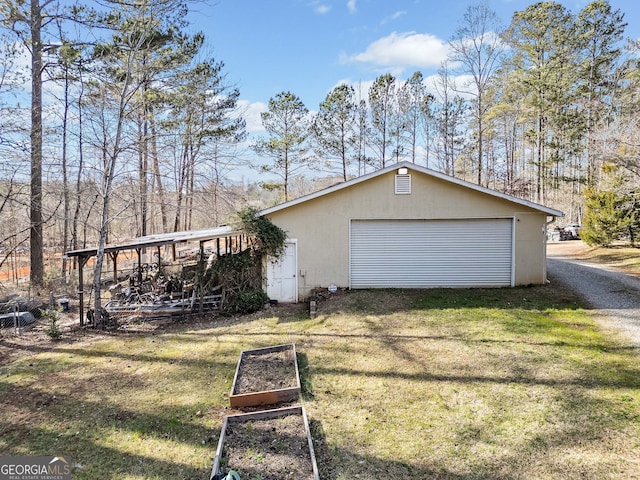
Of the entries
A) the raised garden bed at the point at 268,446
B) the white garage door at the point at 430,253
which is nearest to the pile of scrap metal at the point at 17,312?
the raised garden bed at the point at 268,446

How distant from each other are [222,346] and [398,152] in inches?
971

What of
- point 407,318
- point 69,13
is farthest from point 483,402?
point 69,13

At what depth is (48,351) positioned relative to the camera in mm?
8211

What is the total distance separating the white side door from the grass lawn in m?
2.11

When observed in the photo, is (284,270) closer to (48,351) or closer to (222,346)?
(222,346)

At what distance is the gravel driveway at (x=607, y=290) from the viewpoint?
7910 mm

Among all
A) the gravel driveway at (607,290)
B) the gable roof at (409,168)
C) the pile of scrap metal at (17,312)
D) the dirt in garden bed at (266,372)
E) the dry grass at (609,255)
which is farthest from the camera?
the dry grass at (609,255)

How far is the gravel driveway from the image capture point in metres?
7.91

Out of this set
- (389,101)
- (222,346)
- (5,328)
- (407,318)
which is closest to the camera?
(222,346)

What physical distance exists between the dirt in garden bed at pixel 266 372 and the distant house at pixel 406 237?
427 centimetres

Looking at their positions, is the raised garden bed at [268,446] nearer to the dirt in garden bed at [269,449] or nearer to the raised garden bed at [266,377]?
the dirt in garden bed at [269,449]

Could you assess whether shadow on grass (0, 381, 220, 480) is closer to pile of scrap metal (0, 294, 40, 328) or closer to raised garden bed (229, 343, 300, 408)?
raised garden bed (229, 343, 300, 408)

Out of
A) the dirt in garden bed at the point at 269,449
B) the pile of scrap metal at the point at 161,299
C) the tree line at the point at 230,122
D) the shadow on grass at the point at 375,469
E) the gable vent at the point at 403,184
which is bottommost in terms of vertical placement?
the shadow on grass at the point at 375,469

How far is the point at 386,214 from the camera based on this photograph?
11328 mm
